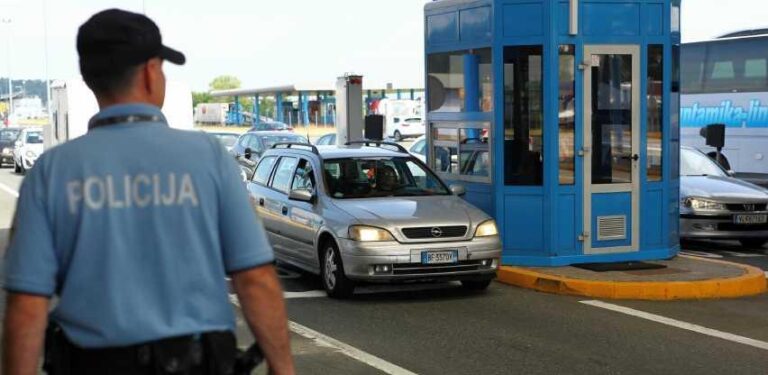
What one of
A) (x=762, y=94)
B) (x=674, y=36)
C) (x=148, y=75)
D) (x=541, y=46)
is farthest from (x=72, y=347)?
(x=762, y=94)

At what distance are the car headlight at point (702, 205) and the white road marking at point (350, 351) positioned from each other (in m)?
7.44

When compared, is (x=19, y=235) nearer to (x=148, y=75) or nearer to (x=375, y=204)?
(x=148, y=75)

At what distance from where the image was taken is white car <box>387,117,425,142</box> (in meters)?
60.0

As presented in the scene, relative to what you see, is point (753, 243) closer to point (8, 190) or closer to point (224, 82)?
point (8, 190)

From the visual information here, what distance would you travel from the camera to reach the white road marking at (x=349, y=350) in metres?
7.47

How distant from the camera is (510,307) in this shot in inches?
405

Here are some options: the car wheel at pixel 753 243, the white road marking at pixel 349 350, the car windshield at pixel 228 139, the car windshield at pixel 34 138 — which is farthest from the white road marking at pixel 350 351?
the car windshield at pixel 34 138

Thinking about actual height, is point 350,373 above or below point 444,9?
below

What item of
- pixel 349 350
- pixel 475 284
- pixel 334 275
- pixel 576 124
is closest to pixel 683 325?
pixel 475 284

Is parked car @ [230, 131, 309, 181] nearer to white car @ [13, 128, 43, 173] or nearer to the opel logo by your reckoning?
white car @ [13, 128, 43, 173]

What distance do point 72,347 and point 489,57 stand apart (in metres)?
10.3

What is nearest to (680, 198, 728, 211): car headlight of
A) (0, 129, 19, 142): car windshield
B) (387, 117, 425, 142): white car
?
(0, 129, 19, 142): car windshield

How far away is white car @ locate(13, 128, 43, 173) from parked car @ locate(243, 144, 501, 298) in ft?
87.9

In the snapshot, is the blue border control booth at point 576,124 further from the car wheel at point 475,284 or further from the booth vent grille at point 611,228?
the car wheel at point 475,284
